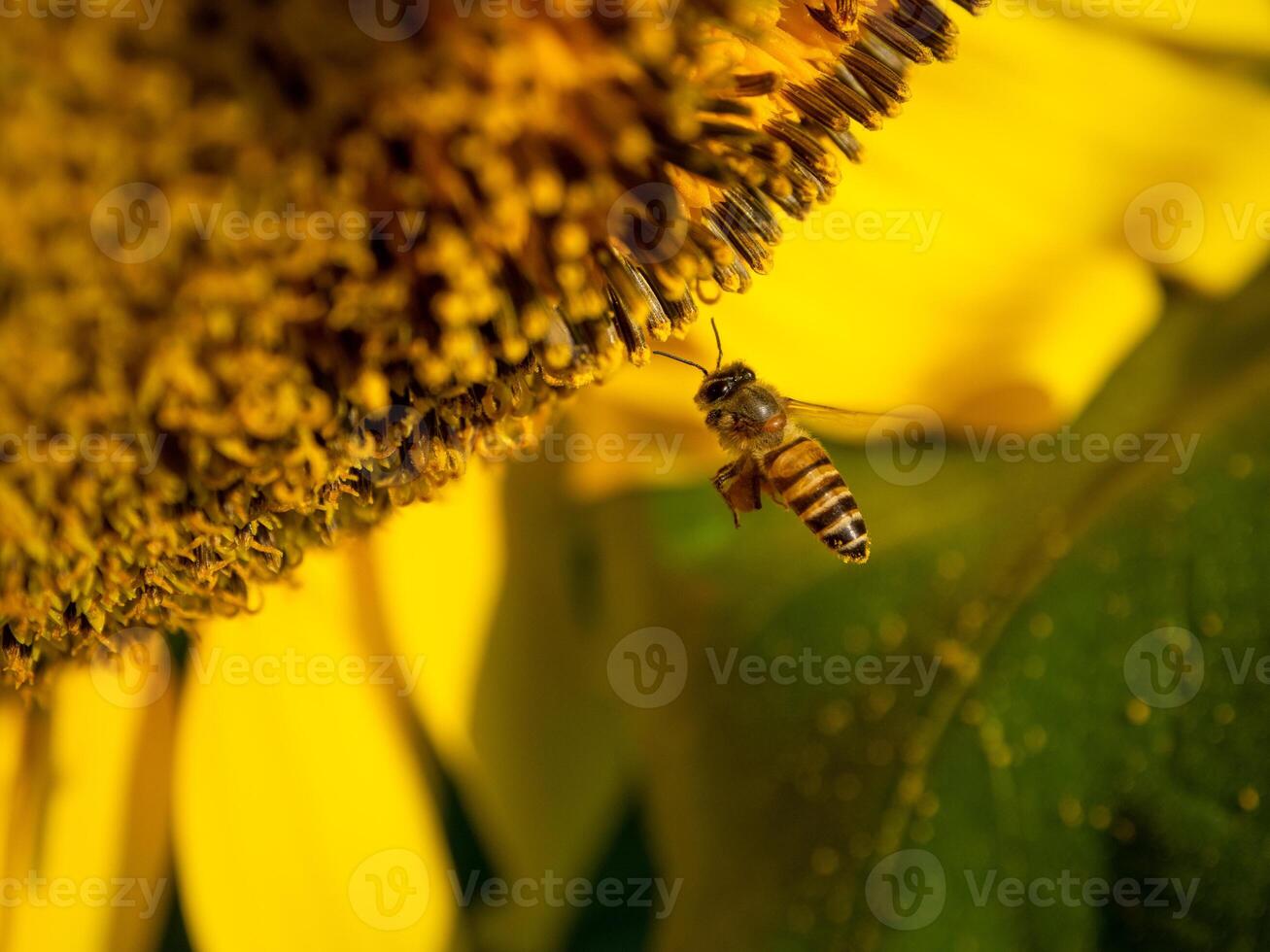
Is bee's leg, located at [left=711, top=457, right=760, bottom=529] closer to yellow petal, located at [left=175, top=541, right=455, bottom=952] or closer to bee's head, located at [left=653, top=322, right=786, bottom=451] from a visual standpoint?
bee's head, located at [left=653, top=322, right=786, bottom=451]

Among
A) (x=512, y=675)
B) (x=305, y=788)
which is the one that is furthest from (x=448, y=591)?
(x=305, y=788)

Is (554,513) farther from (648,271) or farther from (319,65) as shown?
(319,65)

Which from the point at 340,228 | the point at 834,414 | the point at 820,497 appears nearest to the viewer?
the point at 340,228

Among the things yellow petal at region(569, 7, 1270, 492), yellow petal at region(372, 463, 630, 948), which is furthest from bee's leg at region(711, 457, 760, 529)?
yellow petal at region(372, 463, 630, 948)

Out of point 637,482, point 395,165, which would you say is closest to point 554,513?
point 637,482

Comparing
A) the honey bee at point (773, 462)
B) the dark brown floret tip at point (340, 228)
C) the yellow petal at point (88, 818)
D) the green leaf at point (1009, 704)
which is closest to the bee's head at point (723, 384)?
the honey bee at point (773, 462)

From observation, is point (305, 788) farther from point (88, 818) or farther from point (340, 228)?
point (340, 228)

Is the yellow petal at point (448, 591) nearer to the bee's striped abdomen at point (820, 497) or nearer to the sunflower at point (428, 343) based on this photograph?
the sunflower at point (428, 343)
